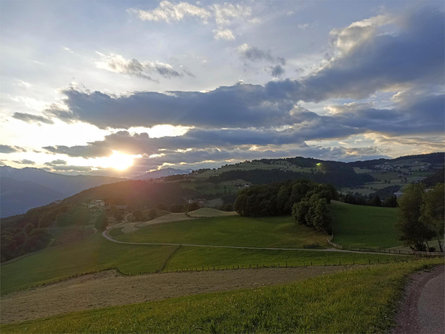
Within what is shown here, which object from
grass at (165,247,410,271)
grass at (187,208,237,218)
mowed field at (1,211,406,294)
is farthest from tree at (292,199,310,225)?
grass at (187,208,237,218)

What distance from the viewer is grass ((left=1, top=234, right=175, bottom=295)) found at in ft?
243

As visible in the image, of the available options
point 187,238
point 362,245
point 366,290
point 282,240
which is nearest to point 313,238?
point 282,240

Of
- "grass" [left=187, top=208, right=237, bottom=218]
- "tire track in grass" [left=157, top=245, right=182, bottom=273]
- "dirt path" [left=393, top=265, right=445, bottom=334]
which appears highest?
"dirt path" [left=393, top=265, right=445, bottom=334]

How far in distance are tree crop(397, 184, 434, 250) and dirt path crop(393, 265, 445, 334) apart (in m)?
38.6

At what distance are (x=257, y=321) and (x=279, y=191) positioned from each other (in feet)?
369

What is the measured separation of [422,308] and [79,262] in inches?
3701

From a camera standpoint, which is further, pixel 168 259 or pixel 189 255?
pixel 189 255

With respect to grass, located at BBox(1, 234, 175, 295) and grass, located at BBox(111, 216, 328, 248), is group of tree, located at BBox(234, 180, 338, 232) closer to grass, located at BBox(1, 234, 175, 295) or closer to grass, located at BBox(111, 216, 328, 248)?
grass, located at BBox(111, 216, 328, 248)

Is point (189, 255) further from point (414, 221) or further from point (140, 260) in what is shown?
point (414, 221)

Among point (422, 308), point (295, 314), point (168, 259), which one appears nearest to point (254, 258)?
point (168, 259)

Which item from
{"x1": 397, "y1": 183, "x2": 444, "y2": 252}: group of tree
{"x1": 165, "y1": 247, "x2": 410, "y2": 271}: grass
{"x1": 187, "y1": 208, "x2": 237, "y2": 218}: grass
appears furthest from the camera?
{"x1": 187, "y1": 208, "x2": 237, "y2": 218}: grass

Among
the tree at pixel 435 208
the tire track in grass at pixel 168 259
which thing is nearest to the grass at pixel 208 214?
the tire track in grass at pixel 168 259

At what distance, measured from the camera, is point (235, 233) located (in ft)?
329

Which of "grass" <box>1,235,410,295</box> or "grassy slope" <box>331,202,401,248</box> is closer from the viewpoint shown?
"grass" <box>1,235,410,295</box>
